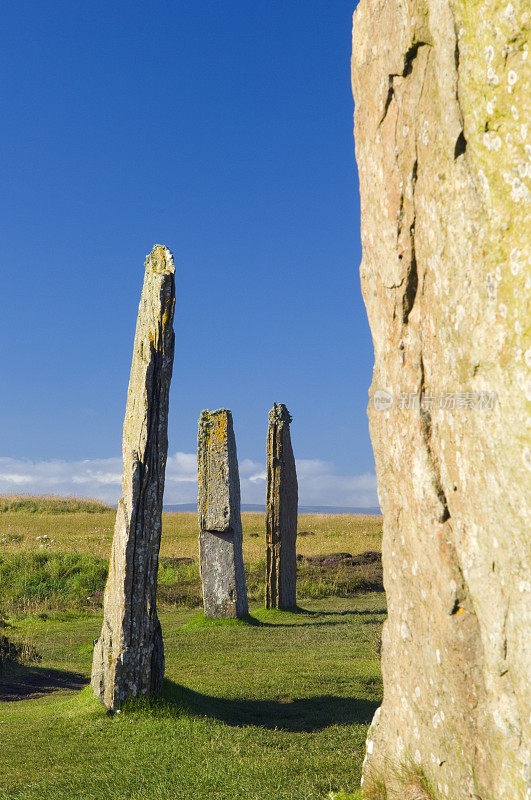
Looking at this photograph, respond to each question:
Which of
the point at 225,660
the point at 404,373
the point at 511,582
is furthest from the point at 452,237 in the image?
the point at 225,660

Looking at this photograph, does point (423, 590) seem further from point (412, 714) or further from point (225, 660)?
point (225, 660)

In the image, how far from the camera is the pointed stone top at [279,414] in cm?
1770

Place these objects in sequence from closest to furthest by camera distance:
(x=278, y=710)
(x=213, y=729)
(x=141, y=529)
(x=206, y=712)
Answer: (x=213, y=729)
(x=206, y=712)
(x=141, y=529)
(x=278, y=710)

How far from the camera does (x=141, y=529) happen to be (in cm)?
837

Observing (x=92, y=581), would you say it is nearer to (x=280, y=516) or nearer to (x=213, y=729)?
(x=280, y=516)

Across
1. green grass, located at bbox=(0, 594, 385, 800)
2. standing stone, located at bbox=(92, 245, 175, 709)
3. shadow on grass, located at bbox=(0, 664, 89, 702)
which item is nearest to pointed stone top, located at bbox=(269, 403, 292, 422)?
green grass, located at bbox=(0, 594, 385, 800)

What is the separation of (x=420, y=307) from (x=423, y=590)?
1.58m

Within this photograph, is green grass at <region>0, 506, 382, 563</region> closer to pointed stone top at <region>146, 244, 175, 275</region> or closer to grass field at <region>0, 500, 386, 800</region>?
grass field at <region>0, 500, 386, 800</region>

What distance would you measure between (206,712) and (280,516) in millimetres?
9164

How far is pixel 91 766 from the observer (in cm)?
663

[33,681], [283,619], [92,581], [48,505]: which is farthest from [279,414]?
[48,505]

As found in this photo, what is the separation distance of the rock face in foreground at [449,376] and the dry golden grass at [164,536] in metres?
19.1

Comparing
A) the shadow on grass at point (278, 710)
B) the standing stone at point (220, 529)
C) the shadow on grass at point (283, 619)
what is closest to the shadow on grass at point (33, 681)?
the shadow on grass at point (278, 710)

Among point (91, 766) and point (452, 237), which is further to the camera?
point (91, 766)
